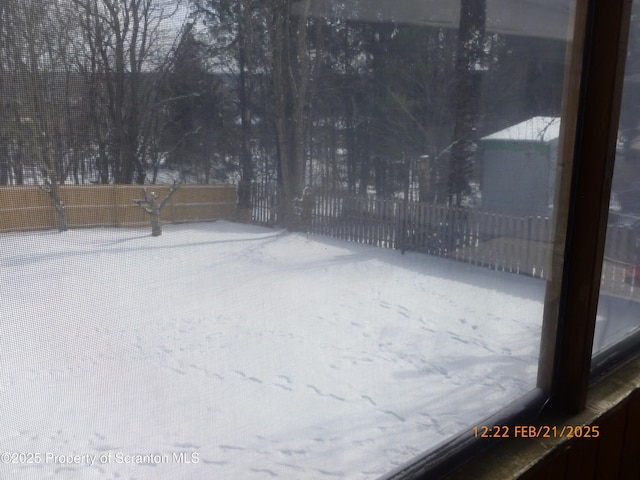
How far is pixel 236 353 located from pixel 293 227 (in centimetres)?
21

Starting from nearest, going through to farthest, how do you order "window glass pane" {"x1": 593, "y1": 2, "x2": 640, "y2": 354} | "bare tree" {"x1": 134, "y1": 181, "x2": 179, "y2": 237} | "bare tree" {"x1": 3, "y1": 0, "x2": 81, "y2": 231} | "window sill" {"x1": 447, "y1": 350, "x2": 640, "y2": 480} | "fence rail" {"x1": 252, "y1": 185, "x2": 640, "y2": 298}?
"bare tree" {"x1": 3, "y1": 0, "x2": 81, "y2": 231} → "bare tree" {"x1": 134, "y1": 181, "x2": 179, "y2": 237} → "fence rail" {"x1": 252, "y1": 185, "x2": 640, "y2": 298} → "window sill" {"x1": 447, "y1": 350, "x2": 640, "y2": 480} → "window glass pane" {"x1": 593, "y1": 2, "x2": 640, "y2": 354}

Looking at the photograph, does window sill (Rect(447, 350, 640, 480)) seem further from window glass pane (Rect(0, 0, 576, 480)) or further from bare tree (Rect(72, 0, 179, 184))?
bare tree (Rect(72, 0, 179, 184))

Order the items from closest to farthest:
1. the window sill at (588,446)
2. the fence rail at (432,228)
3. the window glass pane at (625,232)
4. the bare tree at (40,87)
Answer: the bare tree at (40,87)
the fence rail at (432,228)
the window sill at (588,446)
the window glass pane at (625,232)

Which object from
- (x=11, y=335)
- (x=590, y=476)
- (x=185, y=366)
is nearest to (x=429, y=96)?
(x=185, y=366)

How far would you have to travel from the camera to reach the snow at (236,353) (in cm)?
61

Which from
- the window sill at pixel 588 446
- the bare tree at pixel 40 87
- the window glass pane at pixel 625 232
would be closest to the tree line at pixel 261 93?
the bare tree at pixel 40 87

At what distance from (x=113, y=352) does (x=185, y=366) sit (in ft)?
0.35

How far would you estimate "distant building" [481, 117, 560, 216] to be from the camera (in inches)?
43.6

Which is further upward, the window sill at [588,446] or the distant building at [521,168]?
the distant building at [521,168]

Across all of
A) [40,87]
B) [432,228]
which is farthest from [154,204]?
[432,228]

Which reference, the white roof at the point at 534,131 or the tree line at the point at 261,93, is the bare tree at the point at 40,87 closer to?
the tree line at the point at 261,93

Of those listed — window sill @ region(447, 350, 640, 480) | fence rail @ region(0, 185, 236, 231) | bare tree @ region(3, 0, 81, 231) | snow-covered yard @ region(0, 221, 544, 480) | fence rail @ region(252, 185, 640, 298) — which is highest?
bare tree @ region(3, 0, 81, 231)

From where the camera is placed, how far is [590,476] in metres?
1.32

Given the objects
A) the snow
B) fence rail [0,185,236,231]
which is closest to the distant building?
the snow
